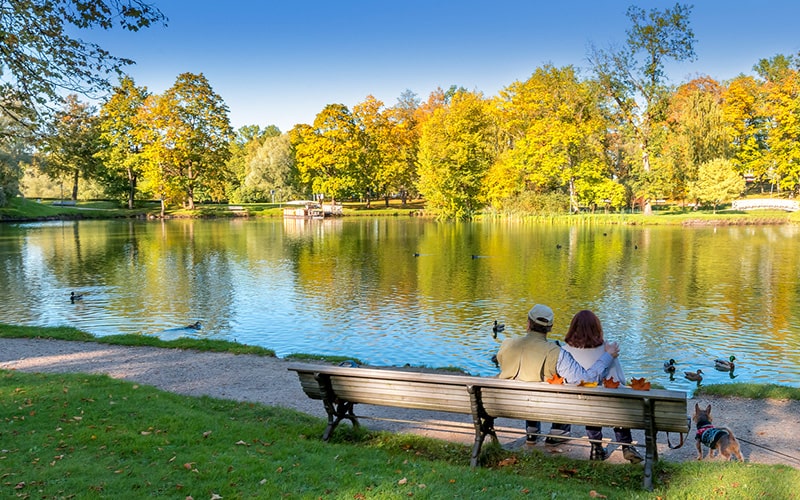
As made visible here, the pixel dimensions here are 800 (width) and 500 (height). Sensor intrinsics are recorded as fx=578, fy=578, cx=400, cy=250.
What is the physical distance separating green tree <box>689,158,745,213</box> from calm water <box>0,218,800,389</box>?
19905 mm

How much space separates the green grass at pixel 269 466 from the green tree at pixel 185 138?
233ft

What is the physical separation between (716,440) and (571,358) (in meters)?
1.79

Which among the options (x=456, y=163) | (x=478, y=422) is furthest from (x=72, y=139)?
(x=456, y=163)

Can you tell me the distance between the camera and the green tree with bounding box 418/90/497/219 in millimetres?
64312

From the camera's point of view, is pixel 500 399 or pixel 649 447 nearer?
pixel 649 447

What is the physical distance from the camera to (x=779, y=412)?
8875 millimetres

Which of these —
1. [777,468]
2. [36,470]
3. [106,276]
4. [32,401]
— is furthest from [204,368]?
[106,276]

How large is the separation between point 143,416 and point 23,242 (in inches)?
1634

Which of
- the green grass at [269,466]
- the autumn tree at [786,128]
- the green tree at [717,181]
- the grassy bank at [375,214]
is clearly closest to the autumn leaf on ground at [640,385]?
the green grass at [269,466]

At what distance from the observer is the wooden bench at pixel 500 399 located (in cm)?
547

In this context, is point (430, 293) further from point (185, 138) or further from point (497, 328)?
point (185, 138)

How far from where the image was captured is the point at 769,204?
6291 centimetres

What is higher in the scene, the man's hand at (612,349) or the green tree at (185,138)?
the green tree at (185,138)

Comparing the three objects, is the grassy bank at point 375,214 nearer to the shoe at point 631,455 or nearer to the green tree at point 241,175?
the green tree at point 241,175
